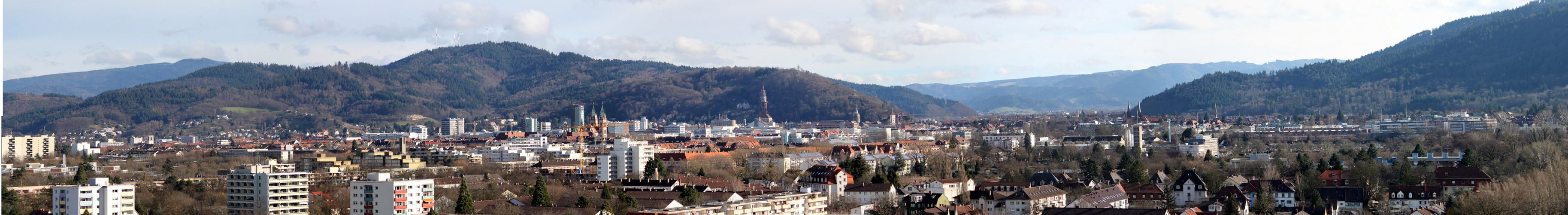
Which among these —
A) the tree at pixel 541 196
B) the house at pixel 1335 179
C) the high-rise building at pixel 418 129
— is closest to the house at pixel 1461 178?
the house at pixel 1335 179

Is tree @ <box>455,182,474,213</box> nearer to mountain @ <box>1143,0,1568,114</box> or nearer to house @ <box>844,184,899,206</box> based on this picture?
house @ <box>844,184,899,206</box>

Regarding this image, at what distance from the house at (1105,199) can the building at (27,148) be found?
154 feet

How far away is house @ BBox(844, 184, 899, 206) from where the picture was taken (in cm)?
4344

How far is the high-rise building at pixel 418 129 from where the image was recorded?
129875mm

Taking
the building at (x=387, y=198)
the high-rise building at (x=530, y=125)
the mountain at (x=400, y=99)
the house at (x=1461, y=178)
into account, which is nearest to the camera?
the building at (x=387, y=198)

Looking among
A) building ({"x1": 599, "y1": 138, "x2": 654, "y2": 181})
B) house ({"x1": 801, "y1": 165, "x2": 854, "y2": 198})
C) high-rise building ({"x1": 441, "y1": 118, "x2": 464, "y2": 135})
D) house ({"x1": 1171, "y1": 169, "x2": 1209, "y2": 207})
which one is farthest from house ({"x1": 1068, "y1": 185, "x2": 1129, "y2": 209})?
high-rise building ({"x1": 441, "y1": 118, "x2": 464, "y2": 135})

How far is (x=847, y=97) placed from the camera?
153 m

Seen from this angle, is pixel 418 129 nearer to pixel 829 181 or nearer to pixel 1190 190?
pixel 829 181

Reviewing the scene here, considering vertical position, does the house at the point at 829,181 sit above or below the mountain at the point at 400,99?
below

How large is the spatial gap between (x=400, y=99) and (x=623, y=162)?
106031mm

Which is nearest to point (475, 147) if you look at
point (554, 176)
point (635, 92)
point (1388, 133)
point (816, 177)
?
point (554, 176)

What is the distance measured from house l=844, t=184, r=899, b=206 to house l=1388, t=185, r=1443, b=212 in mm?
12427

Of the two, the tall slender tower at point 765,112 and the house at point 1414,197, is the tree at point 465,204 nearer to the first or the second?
the house at point 1414,197

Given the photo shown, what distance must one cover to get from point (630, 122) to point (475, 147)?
55.9 metres
